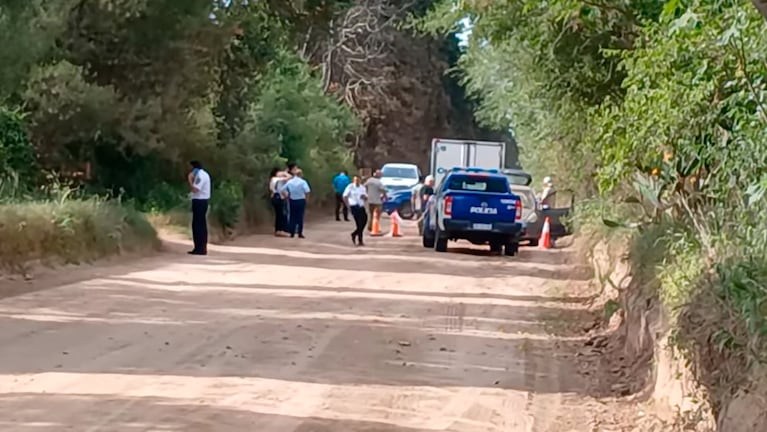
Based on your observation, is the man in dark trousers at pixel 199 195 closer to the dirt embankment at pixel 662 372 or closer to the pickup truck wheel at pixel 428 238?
the pickup truck wheel at pixel 428 238

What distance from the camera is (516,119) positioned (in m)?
33.5

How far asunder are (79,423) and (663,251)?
677cm

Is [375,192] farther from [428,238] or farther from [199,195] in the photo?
[199,195]

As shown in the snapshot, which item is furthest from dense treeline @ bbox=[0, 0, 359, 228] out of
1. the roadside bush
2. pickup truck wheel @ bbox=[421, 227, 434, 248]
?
pickup truck wheel @ bbox=[421, 227, 434, 248]

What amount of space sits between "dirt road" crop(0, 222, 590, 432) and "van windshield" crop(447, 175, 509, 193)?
782 centimetres

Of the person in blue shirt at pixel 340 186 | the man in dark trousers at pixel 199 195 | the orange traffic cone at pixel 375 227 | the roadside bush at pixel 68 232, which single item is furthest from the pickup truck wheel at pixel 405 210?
the man in dark trousers at pixel 199 195

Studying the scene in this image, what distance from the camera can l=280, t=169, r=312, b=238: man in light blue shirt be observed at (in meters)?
31.0

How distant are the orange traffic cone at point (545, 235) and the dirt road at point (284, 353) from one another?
11842mm

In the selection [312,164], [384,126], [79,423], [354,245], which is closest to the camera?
[79,423]

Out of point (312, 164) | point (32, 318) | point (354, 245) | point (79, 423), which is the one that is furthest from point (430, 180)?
point (79, 423)

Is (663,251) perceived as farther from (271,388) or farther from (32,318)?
(32,318)

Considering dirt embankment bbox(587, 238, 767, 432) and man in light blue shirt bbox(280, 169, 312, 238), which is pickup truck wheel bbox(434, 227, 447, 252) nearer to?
man in light blue shirt bbox(280, 169, 312, 238)

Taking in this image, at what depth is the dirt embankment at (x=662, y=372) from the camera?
25.2 feet

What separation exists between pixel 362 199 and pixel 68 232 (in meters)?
9.86
